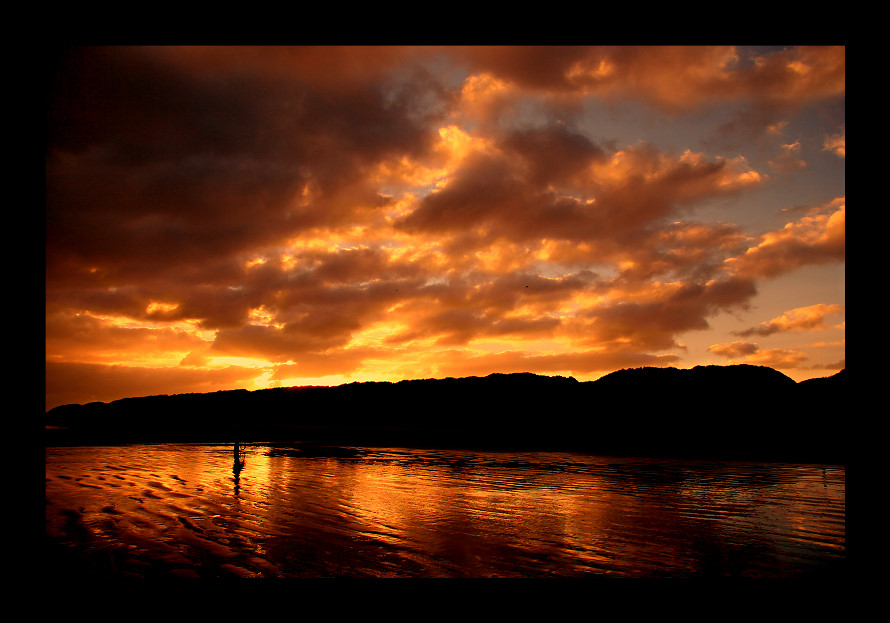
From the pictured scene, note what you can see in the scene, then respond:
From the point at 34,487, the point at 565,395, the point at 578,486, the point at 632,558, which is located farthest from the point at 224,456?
the point at 565,395

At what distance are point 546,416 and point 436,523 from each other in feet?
160

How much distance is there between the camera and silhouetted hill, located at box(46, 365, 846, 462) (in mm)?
28969

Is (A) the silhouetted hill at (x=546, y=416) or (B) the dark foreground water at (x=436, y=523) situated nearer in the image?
(B) the dark foreground water at (x=436, y=523)

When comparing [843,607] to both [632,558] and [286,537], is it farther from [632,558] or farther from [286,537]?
[286,537]

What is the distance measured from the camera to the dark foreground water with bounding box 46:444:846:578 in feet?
19.5

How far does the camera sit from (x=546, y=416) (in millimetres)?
55125

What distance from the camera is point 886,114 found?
2.59 m

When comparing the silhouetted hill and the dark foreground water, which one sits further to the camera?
the silhouetted hill

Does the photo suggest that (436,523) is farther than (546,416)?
No

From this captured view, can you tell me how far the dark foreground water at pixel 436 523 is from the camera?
596 cm

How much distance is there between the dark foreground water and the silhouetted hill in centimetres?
275

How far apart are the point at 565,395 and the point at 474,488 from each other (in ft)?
174

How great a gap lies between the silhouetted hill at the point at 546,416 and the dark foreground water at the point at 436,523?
9.03 ft

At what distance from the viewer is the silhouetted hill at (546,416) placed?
29.0 metres
